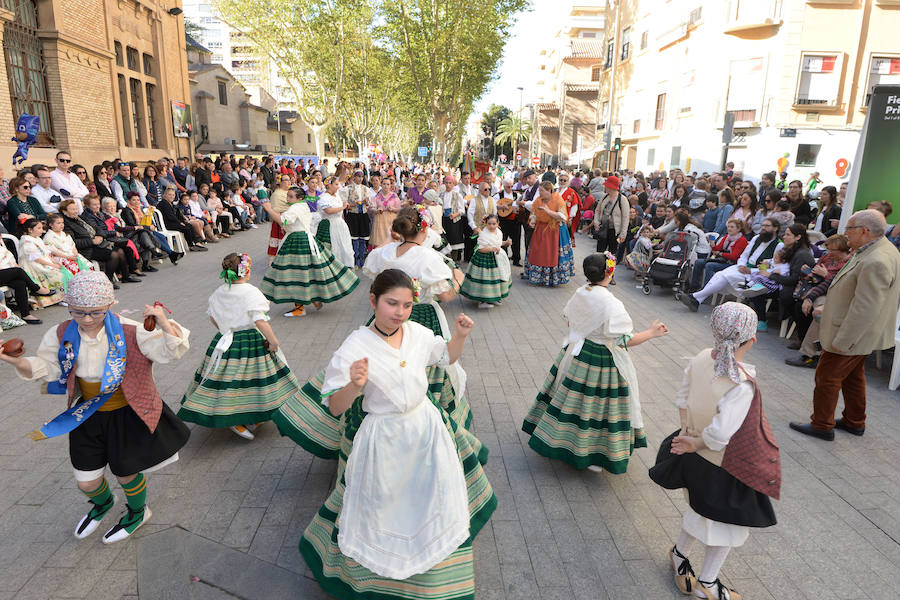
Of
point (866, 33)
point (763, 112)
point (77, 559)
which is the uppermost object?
point (866, 33)

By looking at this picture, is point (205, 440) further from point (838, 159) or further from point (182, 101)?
point (838, 159)

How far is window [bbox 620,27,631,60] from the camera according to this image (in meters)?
34.2

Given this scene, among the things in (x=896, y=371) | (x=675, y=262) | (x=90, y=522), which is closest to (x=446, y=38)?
(x=675, y=262)

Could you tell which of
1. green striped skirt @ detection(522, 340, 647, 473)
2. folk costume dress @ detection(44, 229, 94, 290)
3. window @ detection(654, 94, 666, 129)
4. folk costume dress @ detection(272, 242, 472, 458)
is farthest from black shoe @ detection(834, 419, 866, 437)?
window @ detection(654, 94, 666, 129)

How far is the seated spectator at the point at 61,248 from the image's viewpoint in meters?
8.45

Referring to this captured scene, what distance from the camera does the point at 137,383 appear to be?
3219 millimetres

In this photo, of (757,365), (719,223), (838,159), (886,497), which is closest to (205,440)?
(886,497)

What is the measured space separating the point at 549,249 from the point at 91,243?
313 inches

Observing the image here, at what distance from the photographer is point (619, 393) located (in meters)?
3.96

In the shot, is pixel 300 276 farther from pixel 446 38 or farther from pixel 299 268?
pixel 446 38

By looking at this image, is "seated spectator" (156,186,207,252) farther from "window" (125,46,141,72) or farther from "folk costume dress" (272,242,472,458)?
"folk costume dress" (272,242,472,458)

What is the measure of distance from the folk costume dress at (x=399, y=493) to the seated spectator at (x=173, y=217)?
12.4 m

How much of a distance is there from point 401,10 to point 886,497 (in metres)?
27.3

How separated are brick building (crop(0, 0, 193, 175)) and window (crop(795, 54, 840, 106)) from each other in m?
24.0
